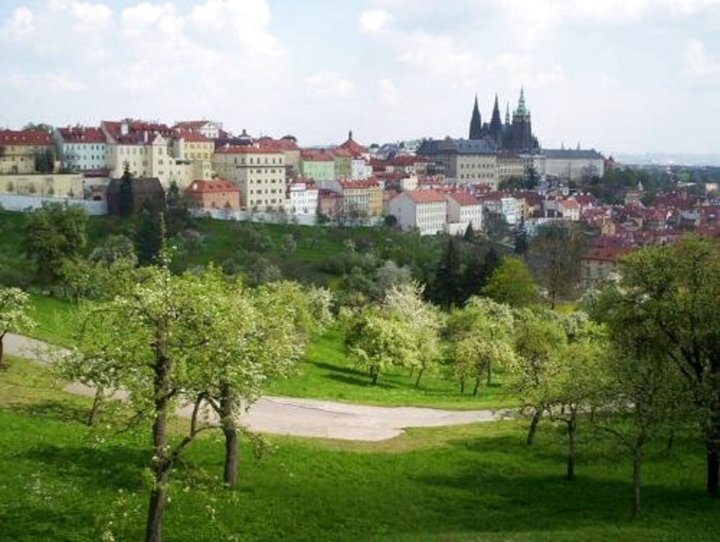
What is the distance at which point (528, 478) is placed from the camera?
26797 mm

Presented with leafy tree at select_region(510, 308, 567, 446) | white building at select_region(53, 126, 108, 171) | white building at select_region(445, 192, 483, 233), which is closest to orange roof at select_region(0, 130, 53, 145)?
white building at select_region(53, 126, 108, 171)

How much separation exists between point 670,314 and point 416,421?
43.3 feet

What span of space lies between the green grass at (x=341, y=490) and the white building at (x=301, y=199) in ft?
375

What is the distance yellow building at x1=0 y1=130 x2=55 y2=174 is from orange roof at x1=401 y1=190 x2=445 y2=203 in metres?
59.9

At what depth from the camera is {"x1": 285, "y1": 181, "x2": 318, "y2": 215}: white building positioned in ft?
474

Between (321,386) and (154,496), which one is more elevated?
(154,496)

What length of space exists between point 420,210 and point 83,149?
5693cm

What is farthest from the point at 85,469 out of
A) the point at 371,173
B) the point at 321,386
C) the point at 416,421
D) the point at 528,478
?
the point at 371,173

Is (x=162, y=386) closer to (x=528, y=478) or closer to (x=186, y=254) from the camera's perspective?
(x=528, y=478)

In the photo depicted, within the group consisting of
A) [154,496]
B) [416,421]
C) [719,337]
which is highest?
[719,337]

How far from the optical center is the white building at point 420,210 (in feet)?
503

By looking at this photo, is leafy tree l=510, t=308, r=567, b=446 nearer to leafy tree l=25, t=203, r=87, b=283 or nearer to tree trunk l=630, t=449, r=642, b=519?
tree trunk l=630, t=449, r=642, b=519

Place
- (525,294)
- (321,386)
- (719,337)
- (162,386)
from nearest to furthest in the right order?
1. (162,386)
2. (719,337)
3. (321,386)
4. (525,294)

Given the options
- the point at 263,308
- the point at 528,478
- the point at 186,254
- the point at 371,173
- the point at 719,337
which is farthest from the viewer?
the point at 371,173
